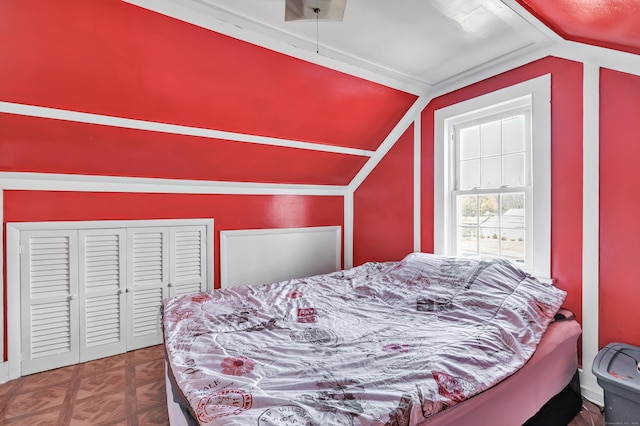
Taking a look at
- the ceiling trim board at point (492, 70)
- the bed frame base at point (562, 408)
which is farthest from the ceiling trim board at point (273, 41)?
the bed frame base at point (562, 408)

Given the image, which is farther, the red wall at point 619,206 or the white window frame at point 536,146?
the white window frame at point 536,146

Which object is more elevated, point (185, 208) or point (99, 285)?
point (185, 208)

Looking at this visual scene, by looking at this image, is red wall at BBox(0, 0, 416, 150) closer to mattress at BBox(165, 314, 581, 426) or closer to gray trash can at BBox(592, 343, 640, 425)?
mattress at BBox(165, 314, 581, 426)

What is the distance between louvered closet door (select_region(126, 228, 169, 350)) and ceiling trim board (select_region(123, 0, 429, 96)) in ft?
6.20

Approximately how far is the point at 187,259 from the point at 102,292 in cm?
74

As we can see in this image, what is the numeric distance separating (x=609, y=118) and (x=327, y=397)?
2423 millimetres

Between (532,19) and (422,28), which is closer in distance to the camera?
(532,19)

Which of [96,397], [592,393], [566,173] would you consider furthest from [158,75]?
[592,393]

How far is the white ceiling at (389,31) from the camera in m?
1.83

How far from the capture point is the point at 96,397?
2.19 m

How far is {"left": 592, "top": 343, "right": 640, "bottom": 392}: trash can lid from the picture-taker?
161 cm

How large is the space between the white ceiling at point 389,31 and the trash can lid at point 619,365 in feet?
6.58

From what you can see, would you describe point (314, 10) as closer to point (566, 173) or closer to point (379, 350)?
point (379, 350)

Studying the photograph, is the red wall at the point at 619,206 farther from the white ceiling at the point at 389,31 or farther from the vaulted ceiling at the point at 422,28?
the white ceiling at the point at 389,31
